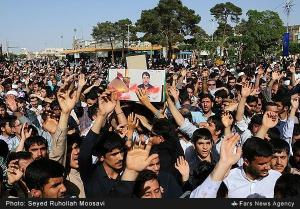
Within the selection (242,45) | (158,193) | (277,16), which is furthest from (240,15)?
(158,193)

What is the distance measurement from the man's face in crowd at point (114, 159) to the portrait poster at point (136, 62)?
3.79 meters

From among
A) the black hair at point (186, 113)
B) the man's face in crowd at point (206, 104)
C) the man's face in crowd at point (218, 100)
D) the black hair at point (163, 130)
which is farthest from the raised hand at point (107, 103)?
the man's face in crowd at point (218, 100)

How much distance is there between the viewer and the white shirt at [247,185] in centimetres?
349

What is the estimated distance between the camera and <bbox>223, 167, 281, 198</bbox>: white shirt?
137 inches

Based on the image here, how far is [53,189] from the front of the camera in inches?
129

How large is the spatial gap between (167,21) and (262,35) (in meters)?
10.9

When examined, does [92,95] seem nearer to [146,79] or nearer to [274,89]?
[146,79]

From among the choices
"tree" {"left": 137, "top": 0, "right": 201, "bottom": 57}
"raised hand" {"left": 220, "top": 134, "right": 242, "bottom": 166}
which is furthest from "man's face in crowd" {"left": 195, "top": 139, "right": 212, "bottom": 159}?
"tree" {"left": 137, "top": 0, "right": 201, "bottom": 57}

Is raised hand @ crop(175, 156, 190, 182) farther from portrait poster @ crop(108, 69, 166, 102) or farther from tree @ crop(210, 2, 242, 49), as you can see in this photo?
tree @ crop(210, 2, 242, 49)

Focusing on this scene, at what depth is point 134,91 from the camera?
6.75m

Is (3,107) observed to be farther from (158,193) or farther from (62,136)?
(158,193)

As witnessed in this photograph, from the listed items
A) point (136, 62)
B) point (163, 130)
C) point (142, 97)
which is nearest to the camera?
point (163, 130)

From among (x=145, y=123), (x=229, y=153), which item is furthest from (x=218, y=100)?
(x=229, y=153)

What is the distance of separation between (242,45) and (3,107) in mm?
31644
